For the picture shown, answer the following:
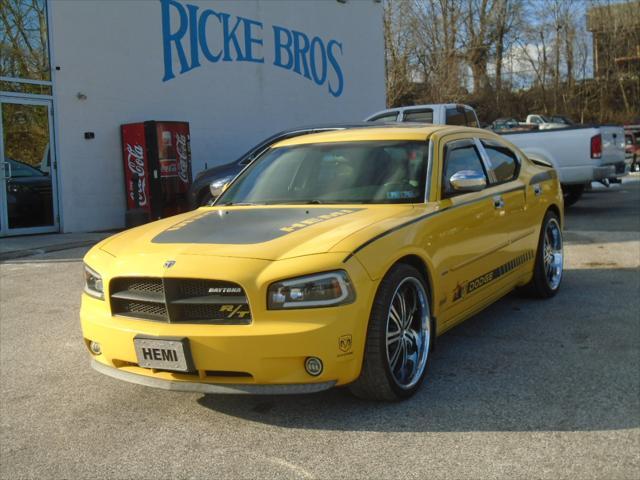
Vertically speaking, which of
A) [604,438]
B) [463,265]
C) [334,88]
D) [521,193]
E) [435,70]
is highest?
[435,70]

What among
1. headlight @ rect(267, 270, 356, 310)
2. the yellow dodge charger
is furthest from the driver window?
headlight @ rect(267, 270, 356, 310)

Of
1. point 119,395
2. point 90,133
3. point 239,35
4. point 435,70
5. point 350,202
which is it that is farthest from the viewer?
point 435,70

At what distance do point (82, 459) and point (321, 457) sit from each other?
3.73 feet

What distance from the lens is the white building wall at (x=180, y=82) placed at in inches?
523

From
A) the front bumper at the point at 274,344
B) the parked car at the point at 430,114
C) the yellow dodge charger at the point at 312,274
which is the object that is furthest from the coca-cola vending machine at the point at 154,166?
the front bumper at the point at 274,344

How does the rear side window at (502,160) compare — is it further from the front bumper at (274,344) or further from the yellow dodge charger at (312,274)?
the front bumper at (274,344)

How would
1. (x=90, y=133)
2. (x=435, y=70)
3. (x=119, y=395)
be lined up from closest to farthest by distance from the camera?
(x=119, y=395) → (x=90, y=133) → (x=435, y=70)

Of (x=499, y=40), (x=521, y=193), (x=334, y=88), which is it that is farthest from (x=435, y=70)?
(x=521, y=193)

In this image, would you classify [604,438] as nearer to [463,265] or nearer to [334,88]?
[463,265]

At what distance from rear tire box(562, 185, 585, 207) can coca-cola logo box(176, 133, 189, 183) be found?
747 centimetres

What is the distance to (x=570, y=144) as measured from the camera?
13188 mm

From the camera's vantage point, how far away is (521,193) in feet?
19.7

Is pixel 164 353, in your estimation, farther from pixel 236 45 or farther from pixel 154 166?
pixel 236 45

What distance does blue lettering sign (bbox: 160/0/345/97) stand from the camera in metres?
15.5
